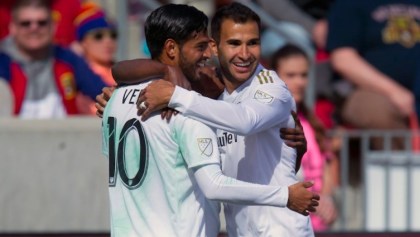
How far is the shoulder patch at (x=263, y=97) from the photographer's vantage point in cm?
605

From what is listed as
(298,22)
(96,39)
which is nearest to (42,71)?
(96,39)

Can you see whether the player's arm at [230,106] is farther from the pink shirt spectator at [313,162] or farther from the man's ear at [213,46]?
the pink shirt spectator at [313,162]

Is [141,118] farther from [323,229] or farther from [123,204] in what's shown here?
[323,229]

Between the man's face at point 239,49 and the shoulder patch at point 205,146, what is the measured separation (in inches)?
24.7

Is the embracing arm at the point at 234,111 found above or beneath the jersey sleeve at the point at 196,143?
above

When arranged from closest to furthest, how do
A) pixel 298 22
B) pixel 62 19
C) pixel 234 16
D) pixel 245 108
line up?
pixel 245 108 → pixel 234 16 → pixel 62 19 → pixel 298 22

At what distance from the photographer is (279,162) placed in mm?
6250

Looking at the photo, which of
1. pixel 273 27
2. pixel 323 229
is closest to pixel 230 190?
pixel 323 229

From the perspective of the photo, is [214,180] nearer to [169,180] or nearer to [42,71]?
[169,180]

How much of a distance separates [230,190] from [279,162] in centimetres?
63

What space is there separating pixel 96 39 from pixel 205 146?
5.06 metres

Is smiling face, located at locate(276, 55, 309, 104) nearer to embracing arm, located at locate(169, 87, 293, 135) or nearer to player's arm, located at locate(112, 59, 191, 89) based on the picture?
embracing arm, located at locate(169, 87, 293, 135)

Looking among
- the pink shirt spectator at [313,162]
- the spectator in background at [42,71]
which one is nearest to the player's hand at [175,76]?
the pink shirt spectator at [313,162]

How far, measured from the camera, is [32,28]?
33.7 ft
